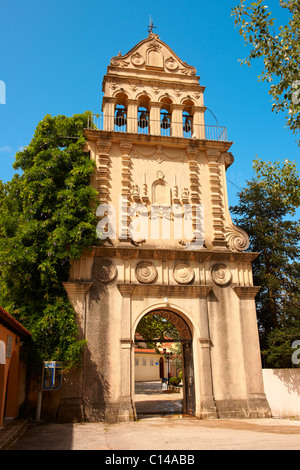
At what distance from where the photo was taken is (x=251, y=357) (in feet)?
50.9

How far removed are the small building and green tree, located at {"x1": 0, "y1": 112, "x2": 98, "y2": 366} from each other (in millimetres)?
768

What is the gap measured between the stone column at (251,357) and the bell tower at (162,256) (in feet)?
0.13

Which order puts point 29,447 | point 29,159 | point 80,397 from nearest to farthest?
point 29,447, point 80,397, point 29,159

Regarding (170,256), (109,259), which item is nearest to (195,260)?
(170,256)

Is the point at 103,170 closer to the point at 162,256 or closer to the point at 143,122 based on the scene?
the point at 143,122

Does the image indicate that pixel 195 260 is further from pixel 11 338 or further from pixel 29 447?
pixel 29 447

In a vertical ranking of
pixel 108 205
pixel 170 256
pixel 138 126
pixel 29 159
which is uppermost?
pixel 138 126

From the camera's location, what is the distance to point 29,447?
946 centimetres

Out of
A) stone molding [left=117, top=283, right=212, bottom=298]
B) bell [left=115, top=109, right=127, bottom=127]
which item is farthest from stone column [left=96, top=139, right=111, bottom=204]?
stone molding [left=117, top=283, right=212, bottom=298]

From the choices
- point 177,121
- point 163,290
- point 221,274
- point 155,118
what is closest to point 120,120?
point 155,118

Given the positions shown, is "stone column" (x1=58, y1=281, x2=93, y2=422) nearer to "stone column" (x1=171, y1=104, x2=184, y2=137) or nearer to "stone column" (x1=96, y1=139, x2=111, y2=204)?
"stone column" (x1=96, y1=139, x2=111, y2=204)

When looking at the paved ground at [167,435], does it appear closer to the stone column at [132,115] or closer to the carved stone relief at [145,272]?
the carved stone relief at [145,272]

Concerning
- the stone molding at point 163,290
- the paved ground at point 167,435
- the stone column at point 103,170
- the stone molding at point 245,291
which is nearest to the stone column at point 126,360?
→ the stone molding at point 163,290

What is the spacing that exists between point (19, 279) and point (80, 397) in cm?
486
